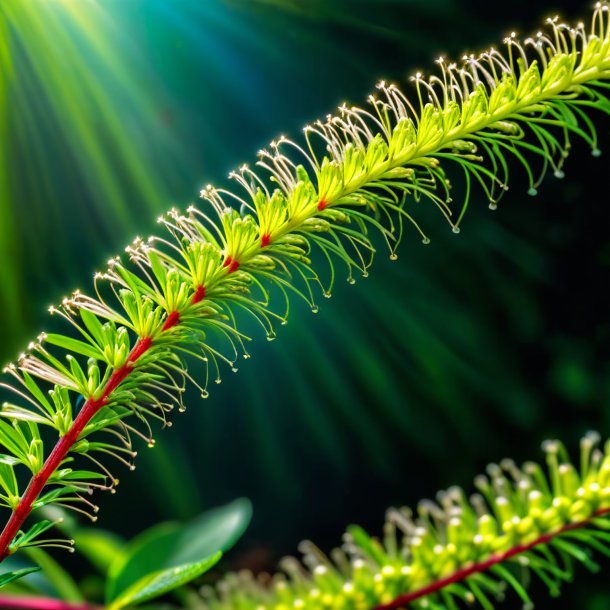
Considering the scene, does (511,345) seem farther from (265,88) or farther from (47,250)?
(47,250)

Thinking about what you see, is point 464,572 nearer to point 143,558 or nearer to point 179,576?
point 179,576

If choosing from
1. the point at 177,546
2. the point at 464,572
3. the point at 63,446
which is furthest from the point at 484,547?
the point at 177,546

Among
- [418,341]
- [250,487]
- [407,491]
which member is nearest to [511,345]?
[418,341]

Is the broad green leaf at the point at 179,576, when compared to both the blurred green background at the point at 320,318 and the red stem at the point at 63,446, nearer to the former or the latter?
the red stem at the point at 63,446

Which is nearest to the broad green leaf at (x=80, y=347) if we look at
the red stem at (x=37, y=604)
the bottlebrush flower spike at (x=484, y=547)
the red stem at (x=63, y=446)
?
the red stem at (x=63, y=446)

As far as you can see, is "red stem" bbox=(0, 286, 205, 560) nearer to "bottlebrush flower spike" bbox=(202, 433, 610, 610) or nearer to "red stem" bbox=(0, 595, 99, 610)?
"bottlebrush flower spike" bbox=(202, 433, 610, 610)
